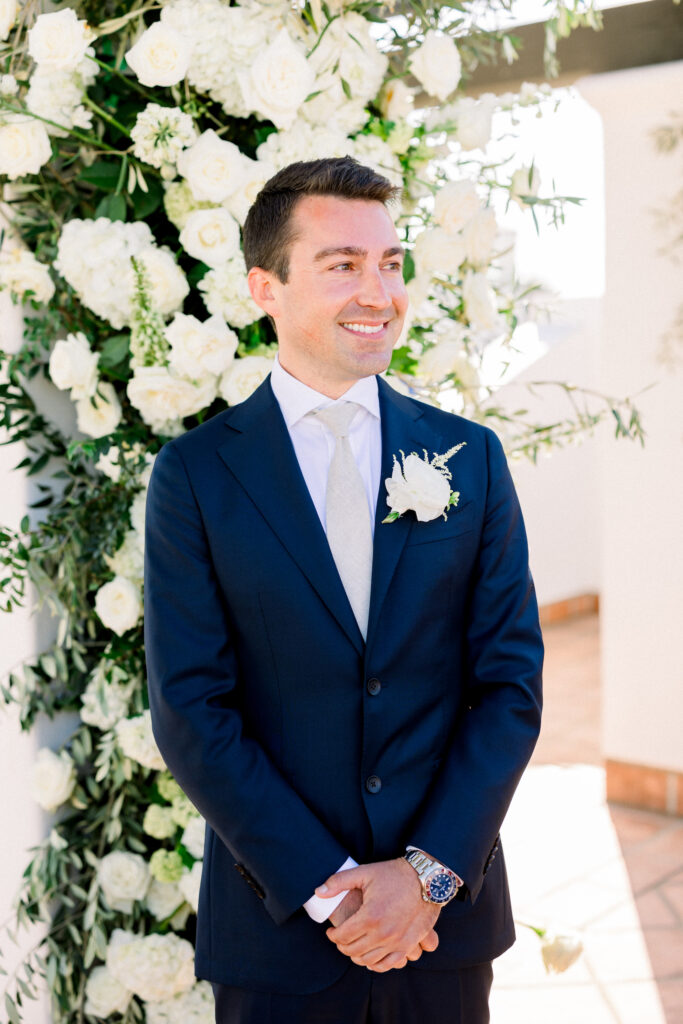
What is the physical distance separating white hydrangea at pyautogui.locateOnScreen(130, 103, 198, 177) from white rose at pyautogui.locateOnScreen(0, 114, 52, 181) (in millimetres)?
157

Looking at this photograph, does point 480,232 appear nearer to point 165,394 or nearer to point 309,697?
point 165,394

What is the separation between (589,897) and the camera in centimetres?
353

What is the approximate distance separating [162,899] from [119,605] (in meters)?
0.62

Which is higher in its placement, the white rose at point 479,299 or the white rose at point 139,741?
the white rose at point 479,299

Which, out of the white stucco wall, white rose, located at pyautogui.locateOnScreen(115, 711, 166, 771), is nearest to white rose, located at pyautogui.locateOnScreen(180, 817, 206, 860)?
white rose, located at pyautogui.locateOnScreen(115, 711, 166, 771)

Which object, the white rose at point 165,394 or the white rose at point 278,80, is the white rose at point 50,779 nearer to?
the white rose at point 165,394

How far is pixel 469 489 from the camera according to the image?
1.54 meters

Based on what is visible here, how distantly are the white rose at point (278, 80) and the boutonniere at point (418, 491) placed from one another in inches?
27.6

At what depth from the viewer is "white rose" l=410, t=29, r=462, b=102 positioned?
74.8 inches

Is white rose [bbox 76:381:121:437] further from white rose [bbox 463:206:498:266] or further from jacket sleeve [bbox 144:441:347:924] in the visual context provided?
white rose [bbox 463:206:498:266]

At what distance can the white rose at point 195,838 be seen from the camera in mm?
1970

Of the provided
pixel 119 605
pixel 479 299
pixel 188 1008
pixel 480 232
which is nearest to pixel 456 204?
pixel 480 232

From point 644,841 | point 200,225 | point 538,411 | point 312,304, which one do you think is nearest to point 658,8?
point 200,225

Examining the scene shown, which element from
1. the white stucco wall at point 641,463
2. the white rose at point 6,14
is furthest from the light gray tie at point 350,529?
the white stucco wall at point 641,463
